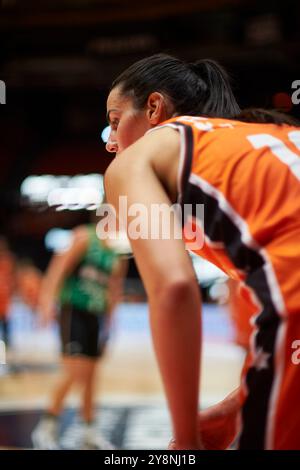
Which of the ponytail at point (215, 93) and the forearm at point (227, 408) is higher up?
the ponytail at point (215, 93)

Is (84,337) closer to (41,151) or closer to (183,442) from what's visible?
(183,442)

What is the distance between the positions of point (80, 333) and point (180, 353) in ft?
11.6

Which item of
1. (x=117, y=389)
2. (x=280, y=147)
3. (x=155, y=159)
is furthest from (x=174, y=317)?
(x=117, y=389)

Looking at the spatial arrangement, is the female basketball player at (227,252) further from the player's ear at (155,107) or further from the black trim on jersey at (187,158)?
the player's ear at (155,107)

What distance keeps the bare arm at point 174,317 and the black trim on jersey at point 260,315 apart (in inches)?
3.3

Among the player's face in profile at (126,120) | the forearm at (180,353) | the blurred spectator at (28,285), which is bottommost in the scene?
the blurred spectator at (28,285)

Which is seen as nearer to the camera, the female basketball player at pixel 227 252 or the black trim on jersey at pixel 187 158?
the female basketball player at pixel 227 252

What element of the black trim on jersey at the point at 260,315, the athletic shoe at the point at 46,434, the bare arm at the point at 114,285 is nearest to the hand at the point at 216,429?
the black trim on jersey at the point at 260,315

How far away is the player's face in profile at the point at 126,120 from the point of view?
131 cm

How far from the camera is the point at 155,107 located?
51.3 inches
